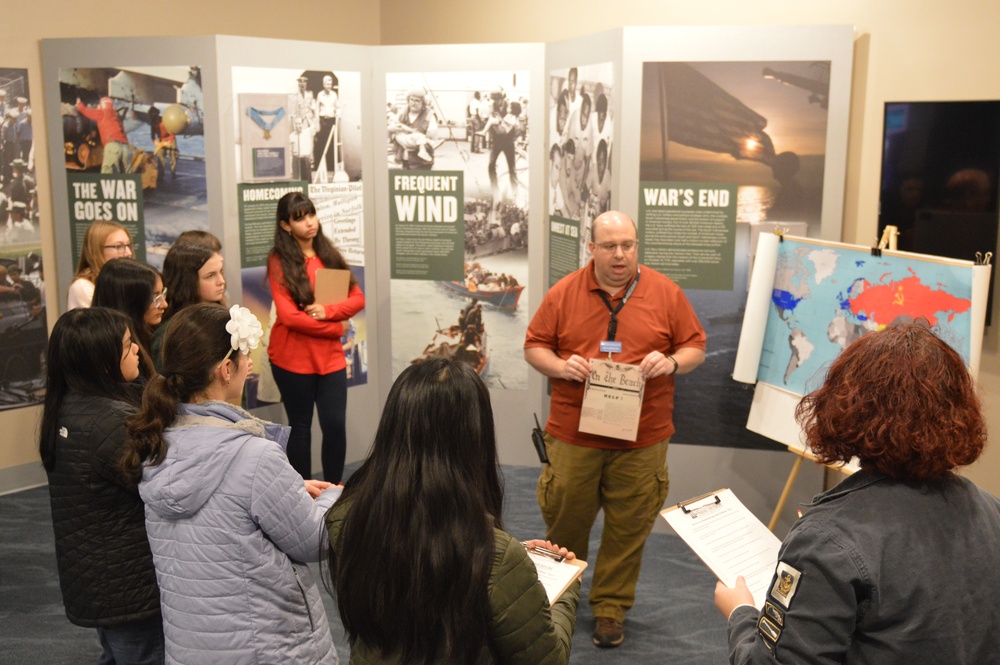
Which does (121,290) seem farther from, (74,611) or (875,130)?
(875,130)

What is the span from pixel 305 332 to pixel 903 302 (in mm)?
2742

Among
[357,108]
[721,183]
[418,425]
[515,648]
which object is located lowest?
[515,648]

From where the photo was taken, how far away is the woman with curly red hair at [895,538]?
149 cm

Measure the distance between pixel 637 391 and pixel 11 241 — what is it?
3.67 metres

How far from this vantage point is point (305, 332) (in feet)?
15.3

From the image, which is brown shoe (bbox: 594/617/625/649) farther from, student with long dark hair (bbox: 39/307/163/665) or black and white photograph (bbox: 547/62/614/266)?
black and white photograph (bbox: 547/62/614/266)

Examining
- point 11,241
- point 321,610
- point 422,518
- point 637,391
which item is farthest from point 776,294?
point 11,241

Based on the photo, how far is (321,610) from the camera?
2369mm

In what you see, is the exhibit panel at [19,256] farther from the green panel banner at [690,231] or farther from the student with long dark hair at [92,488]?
the green panel banner at [690,231]

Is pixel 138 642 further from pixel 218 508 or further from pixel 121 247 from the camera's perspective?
pixel 121 247

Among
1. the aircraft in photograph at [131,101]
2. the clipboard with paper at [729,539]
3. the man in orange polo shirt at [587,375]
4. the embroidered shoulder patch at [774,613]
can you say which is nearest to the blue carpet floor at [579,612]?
the man in orange polo shirt at [587,375]

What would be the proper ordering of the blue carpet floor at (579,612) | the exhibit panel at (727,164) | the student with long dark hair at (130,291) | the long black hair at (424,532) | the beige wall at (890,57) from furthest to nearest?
the exhibit panel at (727,164) < the beige wall at (890,57) < the blue carpet floor at (579,612) < the student with long dark hair at (130,291) < the long black hair at (424,532)

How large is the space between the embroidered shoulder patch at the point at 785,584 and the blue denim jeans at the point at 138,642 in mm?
1778

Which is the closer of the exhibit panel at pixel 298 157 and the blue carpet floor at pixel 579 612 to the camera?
the blue carpet floor at pixel 579 612
